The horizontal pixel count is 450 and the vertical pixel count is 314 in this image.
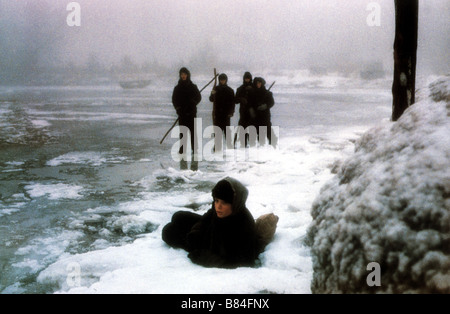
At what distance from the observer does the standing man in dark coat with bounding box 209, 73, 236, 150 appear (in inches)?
396

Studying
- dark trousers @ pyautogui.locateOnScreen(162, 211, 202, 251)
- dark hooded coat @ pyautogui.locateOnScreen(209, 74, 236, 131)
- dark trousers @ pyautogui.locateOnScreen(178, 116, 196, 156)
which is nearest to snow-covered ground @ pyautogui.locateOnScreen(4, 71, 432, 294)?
dark trousers @ pyautogui.locateOnScreen(162, 211, 202, 251)

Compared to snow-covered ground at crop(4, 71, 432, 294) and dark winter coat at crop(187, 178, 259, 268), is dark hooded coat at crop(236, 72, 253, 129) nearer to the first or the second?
snow-covered ground at crop(4, 71, 432, 294)

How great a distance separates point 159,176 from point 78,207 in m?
1.97

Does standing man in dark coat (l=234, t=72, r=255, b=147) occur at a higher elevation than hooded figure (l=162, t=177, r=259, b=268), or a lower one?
higher

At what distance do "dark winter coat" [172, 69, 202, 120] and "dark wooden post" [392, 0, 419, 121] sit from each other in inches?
232

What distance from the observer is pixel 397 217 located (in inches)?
84.7

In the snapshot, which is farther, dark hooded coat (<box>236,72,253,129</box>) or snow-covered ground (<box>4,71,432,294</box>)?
dark hooded coat (<box>236,72,253,129</box>)

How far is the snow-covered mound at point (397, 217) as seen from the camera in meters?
1.99

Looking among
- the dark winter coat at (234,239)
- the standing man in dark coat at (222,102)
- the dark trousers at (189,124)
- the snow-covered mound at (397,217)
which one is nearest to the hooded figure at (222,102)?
the standing man in dark coat at (222,102)

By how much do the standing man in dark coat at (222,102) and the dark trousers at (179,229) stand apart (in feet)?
21.4

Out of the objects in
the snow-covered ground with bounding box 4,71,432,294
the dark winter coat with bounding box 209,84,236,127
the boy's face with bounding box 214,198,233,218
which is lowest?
the snow-covered ground with bounding box 4,71,432,294
